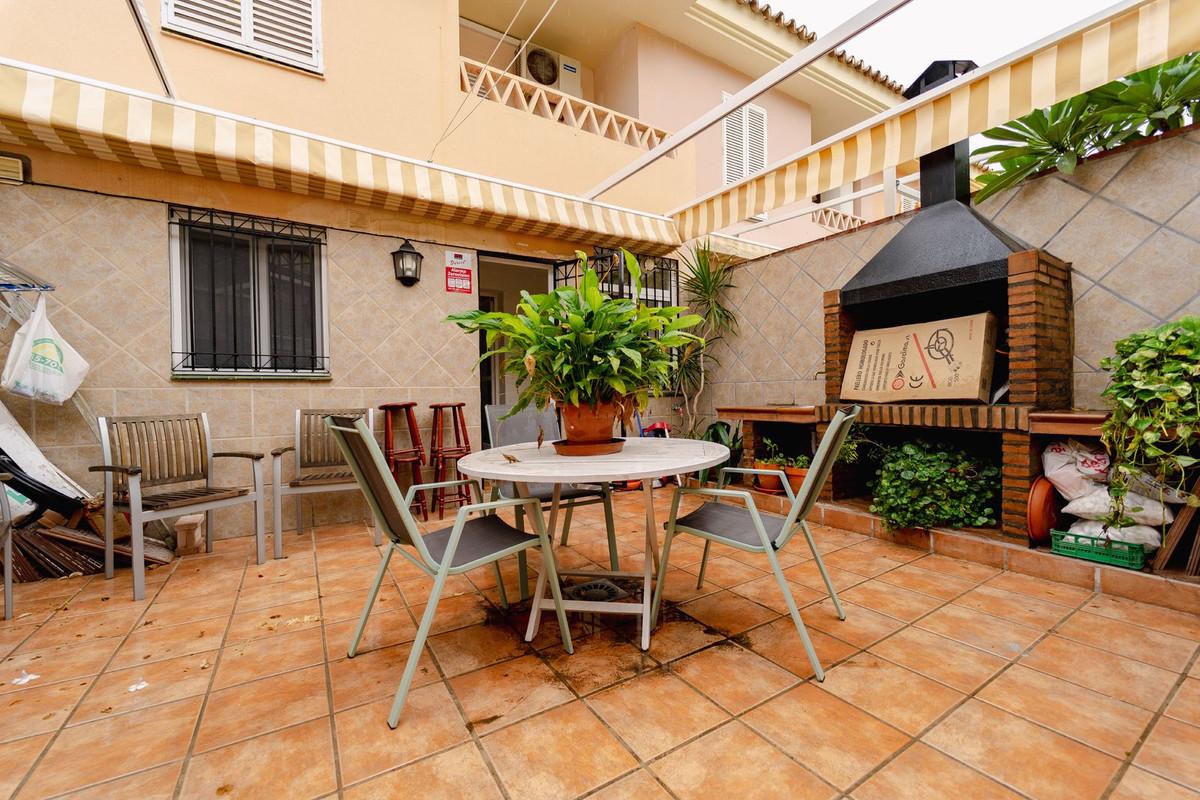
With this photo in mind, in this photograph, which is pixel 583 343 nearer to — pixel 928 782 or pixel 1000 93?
pixel 928 782

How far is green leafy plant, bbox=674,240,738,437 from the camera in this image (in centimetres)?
528

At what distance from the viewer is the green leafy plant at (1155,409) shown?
2020 mm

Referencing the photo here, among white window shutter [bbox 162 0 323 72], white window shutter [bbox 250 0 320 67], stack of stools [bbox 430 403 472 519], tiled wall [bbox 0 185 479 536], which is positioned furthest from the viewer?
stack of stools [bbox 430 403 472 519]

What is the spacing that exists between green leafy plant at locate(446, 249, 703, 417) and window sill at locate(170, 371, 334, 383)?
8.34 ft

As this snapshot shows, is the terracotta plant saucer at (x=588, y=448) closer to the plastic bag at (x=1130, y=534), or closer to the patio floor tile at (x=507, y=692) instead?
the patio floor tile at (x=507, y=692)

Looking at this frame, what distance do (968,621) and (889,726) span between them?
3.15 feet

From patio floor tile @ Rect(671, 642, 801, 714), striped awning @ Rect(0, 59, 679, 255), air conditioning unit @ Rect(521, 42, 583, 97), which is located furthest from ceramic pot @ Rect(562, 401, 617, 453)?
air conditioning unit @ Rect(521, 42, 583, 97)

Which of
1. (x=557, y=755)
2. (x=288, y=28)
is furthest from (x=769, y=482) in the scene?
(x=288, y=28)

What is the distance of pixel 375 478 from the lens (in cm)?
153

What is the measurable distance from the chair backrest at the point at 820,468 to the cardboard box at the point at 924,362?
68.8 inches

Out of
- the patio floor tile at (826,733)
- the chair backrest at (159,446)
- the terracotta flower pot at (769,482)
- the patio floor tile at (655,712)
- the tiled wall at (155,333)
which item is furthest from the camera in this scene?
the terracotta flower pot at (769,482)

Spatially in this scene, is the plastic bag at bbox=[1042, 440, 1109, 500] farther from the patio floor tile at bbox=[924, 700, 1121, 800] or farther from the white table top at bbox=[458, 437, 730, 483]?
the white table top at bbox=[458, 437, 730, 483]

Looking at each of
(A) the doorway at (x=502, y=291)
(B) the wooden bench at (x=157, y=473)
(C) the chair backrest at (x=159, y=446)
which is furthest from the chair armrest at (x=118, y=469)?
(A) the doorway at (x=502, y=291)

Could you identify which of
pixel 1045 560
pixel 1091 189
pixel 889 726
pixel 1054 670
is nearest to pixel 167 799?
pixel 889 726
